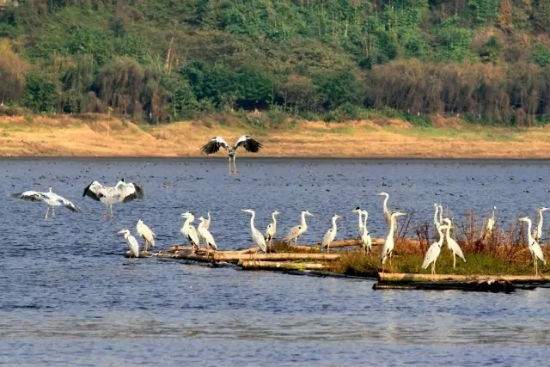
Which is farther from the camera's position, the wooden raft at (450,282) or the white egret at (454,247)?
the white egret at (454,247)

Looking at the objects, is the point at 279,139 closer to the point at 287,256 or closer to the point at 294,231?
the point at 294,231

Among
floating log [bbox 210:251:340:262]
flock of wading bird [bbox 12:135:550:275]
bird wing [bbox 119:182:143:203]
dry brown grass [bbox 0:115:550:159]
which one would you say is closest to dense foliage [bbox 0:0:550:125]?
dry brown grass [bbox 0:115:550:159]

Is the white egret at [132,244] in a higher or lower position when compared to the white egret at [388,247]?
lower

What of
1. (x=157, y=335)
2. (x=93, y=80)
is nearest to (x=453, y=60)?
(x=93, y=80)

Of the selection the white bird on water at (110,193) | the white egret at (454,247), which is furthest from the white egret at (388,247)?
the white bird on water at (110,193)

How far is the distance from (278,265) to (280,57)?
82.3 metres

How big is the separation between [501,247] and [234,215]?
2131 cm

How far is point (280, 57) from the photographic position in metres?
113

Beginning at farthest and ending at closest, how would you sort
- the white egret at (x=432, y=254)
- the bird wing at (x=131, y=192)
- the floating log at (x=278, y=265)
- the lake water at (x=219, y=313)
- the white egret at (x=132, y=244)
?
the bird wing at (x=131, y=192), the white egret at (x=132, y=244), the floating log at (x=278, y=265), the white egret at (x=432, y=254), the lake water at (x=219, y=313)

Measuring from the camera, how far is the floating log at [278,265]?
3147cm

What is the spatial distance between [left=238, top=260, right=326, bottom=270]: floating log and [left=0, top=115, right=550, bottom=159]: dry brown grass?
195ft

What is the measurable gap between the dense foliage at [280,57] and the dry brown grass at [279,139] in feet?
10.3

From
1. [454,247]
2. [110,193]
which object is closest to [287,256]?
[454,247]

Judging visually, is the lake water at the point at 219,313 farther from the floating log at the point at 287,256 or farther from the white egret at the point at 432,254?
the floating log at the point at 287,256
